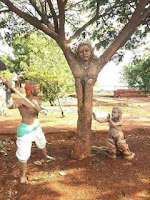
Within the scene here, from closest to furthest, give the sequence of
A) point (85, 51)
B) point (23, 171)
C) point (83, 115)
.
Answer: point (23, 171) → point (85, 51) → point (83, 115)

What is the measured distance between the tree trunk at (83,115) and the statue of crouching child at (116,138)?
324mm

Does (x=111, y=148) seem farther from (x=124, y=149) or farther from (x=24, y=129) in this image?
(x=24, y=129)

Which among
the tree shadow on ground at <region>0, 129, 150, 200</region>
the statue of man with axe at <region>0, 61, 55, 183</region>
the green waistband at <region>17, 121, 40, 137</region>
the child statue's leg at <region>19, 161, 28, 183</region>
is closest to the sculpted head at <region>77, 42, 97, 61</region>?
the statue of man with axe at <region>0, 61, 55, 183</region>

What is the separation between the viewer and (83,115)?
3938 millimetres

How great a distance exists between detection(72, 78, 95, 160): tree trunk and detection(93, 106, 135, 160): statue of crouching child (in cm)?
32

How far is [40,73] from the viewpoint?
30.9ft

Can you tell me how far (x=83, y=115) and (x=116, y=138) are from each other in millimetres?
931

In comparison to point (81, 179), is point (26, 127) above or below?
above

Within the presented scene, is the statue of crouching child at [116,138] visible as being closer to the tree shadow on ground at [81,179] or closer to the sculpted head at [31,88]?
the tree shadow on ground at [81,179]

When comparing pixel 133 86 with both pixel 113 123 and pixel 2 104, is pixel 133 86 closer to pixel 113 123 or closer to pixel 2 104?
pixel 2 104

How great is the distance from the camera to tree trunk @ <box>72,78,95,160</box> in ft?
12.8

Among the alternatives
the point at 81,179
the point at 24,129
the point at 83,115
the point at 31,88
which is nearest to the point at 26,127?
the point at 24,129

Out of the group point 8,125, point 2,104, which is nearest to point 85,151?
point 8,125

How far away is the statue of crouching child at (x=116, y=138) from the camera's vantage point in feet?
13.0
